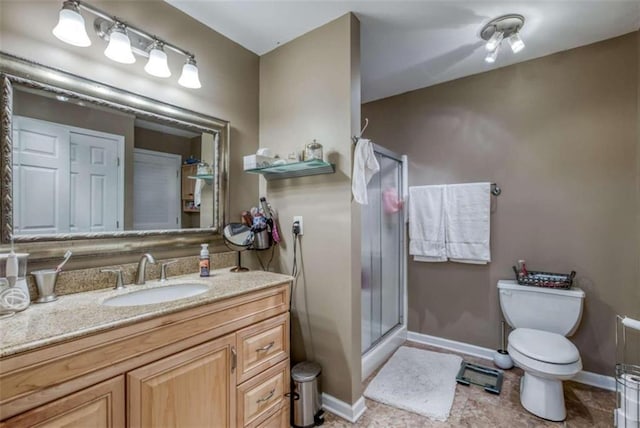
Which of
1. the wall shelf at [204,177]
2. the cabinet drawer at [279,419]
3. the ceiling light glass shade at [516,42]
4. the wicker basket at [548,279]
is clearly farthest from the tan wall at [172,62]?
the wicker basket at [548,279]

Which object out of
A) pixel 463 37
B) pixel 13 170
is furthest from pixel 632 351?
pixel 13 170

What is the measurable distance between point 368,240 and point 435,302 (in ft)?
3.52

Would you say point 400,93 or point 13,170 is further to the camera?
point 400,93

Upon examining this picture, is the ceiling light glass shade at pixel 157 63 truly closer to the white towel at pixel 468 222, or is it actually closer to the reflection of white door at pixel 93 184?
the reflection of white door at pixel 93 184

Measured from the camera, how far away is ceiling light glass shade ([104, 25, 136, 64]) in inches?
54.7

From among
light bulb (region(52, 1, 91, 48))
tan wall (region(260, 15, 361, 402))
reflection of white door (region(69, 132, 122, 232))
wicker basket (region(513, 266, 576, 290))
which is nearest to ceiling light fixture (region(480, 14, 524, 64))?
tan wall (region(260, 15, 361, 402))

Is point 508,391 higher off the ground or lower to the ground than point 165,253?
lower

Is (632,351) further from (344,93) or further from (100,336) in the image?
(100,336)

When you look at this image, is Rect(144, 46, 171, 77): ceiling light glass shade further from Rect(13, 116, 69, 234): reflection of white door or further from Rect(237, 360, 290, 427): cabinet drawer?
Rect(237, 360, 290, 427): cabinet drawer

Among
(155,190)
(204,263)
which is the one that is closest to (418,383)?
(204,263)

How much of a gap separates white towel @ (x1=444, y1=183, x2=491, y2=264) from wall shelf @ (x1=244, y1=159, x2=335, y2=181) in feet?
4.49

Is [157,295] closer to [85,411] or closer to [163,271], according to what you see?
[163,271]

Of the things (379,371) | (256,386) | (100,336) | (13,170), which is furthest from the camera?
Result: (379,371)

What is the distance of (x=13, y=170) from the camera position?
1.18 meters
